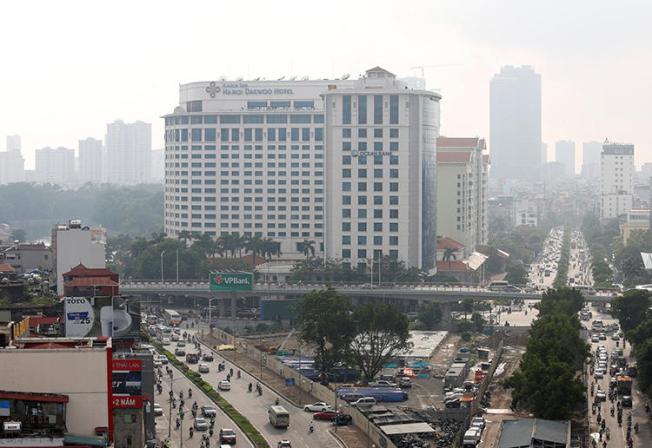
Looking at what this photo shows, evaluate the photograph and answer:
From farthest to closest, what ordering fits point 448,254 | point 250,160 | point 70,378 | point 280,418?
point 250,160, point 448,254, point 280,418, point 70,378

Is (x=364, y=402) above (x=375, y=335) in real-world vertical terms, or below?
below

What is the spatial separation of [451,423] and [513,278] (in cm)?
5923

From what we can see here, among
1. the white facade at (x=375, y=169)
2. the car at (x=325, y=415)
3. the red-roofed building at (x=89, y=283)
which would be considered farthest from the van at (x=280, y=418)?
the white facade at (x=375, y=169)

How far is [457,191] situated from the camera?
118m

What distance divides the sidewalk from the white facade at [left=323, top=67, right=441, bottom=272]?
74.7 feet

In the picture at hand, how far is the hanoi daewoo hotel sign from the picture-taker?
11388 centimetres

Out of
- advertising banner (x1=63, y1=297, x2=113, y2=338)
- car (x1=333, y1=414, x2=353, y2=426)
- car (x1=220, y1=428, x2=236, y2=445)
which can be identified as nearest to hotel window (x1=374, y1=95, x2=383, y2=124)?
car (x1=333, y1=414, x2=353, y2=426)

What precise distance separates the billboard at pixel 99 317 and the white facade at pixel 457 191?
230 feet

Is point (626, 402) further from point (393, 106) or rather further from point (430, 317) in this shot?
point (393, 106)

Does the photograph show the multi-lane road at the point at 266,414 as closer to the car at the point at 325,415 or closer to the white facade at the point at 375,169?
the car at the point at 325,415

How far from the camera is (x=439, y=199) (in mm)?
118375

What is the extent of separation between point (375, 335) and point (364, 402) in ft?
28.1

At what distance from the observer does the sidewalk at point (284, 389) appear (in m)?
46.0

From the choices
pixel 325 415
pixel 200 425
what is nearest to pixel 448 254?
pixel 325 415
